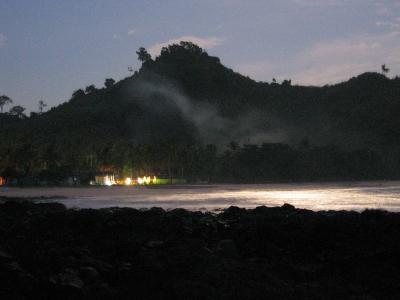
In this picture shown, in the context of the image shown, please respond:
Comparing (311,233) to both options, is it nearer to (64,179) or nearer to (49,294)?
(49,294)

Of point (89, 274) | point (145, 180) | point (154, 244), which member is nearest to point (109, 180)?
point (145, 180)

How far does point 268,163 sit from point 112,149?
5055cm

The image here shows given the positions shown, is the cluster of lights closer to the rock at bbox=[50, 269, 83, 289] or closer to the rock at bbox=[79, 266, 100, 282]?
the rock at bbox=[79, 266, 100, 282]

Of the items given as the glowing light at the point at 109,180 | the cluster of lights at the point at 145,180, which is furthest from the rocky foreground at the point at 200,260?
the cluster of lights at the point at 145,180

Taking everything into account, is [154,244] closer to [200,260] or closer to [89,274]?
[200,260]

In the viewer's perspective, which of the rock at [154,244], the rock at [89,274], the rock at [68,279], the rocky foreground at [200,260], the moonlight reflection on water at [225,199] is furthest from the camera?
the moonlight reflection on water at [225,199]

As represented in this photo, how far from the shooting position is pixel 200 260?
1491 centimetres

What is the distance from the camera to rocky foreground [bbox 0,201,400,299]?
12.4m

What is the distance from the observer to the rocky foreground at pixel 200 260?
12.4 metres

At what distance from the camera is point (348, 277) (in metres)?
15.2

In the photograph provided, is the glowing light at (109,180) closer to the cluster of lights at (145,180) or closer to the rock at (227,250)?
the cluster of lights at (145,180)

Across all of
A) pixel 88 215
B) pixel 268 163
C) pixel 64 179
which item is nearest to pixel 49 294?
pixel 88 215

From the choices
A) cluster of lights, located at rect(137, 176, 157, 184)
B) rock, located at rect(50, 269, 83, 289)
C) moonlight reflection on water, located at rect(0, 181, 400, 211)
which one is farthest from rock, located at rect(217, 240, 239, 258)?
cluster of lights, located at rect(137, 176, 157, 184)

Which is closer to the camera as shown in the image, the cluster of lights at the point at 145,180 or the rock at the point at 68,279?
the rock at the point at 68,279
